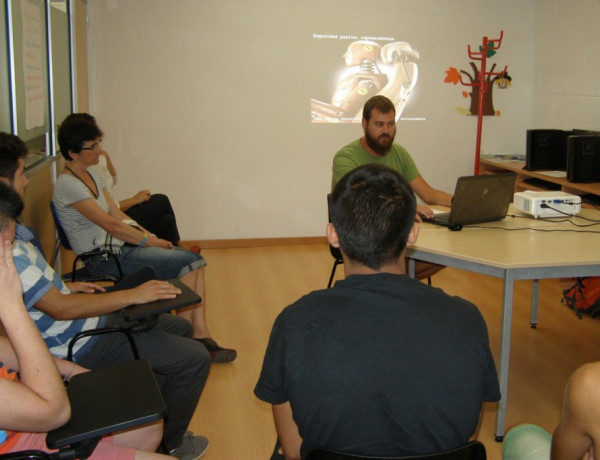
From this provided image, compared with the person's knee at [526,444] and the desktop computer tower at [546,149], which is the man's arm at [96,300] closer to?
the person's knee at [526,444]

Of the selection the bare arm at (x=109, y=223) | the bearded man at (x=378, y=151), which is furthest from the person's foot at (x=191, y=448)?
the bearded man at (x=378, y=151)

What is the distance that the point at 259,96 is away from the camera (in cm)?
568

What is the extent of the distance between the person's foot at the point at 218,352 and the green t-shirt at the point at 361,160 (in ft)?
3.96

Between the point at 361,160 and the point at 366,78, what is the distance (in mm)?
2204

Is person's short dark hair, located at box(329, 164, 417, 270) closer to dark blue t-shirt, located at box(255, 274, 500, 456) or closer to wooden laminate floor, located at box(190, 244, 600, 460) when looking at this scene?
dark blue t-shirt, located at box(255, 274, 500, 456)

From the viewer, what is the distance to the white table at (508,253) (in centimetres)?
260

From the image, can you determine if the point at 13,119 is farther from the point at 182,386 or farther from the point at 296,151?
the point at 296,151

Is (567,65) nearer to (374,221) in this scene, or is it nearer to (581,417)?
(374,221)

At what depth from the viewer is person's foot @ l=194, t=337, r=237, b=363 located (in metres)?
3.35

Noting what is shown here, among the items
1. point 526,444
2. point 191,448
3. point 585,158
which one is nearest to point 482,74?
point 585,158

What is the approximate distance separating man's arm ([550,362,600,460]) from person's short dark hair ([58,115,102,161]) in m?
2.72

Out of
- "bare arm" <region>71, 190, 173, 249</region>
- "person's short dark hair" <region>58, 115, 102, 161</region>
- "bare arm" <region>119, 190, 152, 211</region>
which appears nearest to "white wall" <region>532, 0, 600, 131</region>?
"bare arm" <region>119, 190, 152, 211</region>

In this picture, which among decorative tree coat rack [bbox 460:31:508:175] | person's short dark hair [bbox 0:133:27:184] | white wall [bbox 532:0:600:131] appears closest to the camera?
person's short dark hair [bbox 0:133:27:184]

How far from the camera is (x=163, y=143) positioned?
18.4ft
